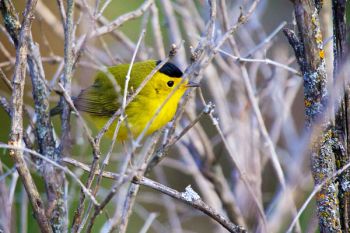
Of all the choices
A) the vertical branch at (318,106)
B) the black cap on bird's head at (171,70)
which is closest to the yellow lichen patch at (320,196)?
the vertical branch at (318,106)

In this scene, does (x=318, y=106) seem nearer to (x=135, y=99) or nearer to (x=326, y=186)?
(x=326, y=186)

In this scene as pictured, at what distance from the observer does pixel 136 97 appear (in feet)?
12.6

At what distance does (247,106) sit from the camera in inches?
140

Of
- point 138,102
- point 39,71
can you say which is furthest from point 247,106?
point 39,71

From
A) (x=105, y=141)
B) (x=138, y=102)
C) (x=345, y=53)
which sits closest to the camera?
(x=345, y=53)

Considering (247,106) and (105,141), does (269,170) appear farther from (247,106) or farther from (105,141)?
(247,106)

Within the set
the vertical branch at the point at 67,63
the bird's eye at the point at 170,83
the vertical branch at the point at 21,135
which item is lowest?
the vertical branch at the point at 21,135

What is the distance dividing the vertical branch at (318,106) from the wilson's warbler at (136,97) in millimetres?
1838

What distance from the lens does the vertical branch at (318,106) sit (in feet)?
5.85

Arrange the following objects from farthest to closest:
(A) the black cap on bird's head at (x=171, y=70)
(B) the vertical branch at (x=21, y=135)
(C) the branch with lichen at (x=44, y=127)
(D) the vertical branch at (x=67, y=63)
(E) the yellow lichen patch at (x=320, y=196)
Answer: (A) the black cap on bird's head at (x=171, y=70) → (C) the branch with lichen at (x=44, y=127) → (D) the vertical branch at (x=67, y=63) → (E) the yellow lichen patch at (x=320, y=196) → (B) the vertical branch at (x=21, y=135)

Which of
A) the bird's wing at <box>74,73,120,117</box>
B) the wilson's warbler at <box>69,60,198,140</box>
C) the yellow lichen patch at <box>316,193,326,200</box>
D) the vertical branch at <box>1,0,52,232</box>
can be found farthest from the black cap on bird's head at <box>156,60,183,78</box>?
the yellow lichen patch at <box>316,193,326,200</box>

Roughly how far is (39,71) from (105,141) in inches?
120

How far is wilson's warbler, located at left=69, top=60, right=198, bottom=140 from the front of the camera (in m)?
3.70

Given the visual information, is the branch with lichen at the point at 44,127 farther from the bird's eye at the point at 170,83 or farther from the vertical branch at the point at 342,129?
the bird's eye at the point at 170,83
